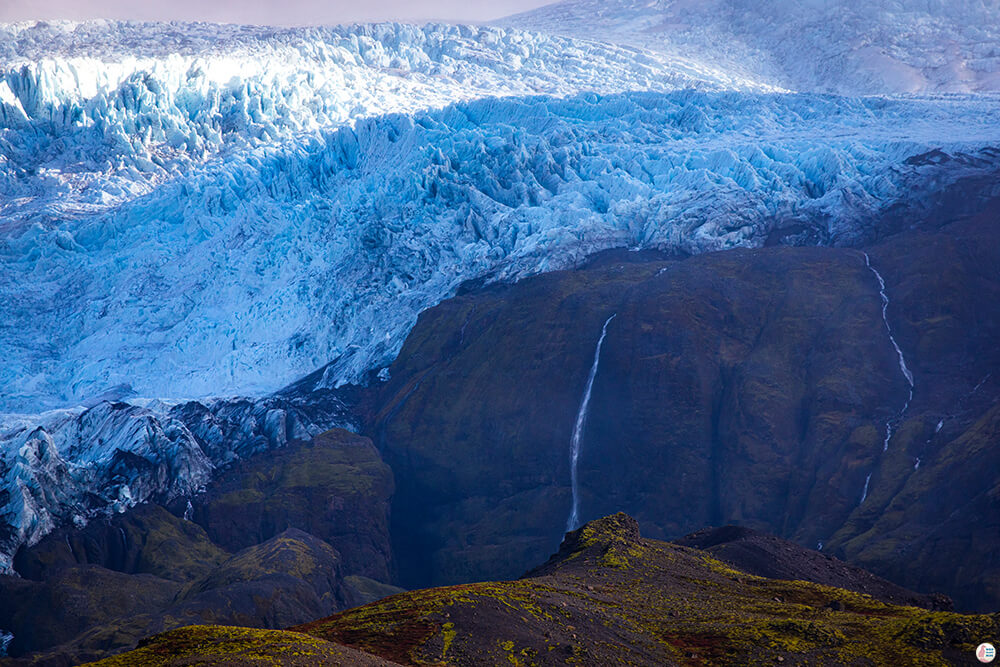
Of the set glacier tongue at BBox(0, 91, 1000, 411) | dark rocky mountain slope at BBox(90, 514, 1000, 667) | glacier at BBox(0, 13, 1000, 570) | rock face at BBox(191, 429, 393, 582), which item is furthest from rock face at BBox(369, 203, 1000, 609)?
dark rocky mountain slope at BBox(90, 514, 1000, 667)

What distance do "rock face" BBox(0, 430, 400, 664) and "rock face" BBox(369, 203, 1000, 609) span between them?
8.38 meters

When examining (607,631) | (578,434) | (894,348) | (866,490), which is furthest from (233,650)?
(894,348)

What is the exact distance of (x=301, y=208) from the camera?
6713 inches

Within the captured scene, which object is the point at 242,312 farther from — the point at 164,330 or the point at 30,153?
the point at 30,153

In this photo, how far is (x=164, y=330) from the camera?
16512 cm

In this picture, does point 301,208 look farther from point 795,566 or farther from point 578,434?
point 795,566

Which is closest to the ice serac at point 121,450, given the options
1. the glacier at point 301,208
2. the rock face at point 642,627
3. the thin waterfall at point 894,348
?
the glacier at point 301,208

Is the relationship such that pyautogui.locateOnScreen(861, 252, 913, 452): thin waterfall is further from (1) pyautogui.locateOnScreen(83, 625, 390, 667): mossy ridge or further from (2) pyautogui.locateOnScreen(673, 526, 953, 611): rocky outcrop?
(1) pyautogui.locateOnScreen(83, 625, 390, 667): mossy ridge

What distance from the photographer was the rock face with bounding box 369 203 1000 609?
125 metres

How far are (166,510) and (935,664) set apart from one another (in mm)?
111080

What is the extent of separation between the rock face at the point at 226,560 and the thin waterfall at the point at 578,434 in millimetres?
25620

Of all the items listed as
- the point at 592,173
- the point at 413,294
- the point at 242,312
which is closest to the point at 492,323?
the point at 413,294

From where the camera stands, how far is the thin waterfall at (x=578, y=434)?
440 feet

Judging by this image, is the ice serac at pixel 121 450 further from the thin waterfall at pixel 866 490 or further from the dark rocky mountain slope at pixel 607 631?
the dark rocky mountain slope at pixel 607 631
